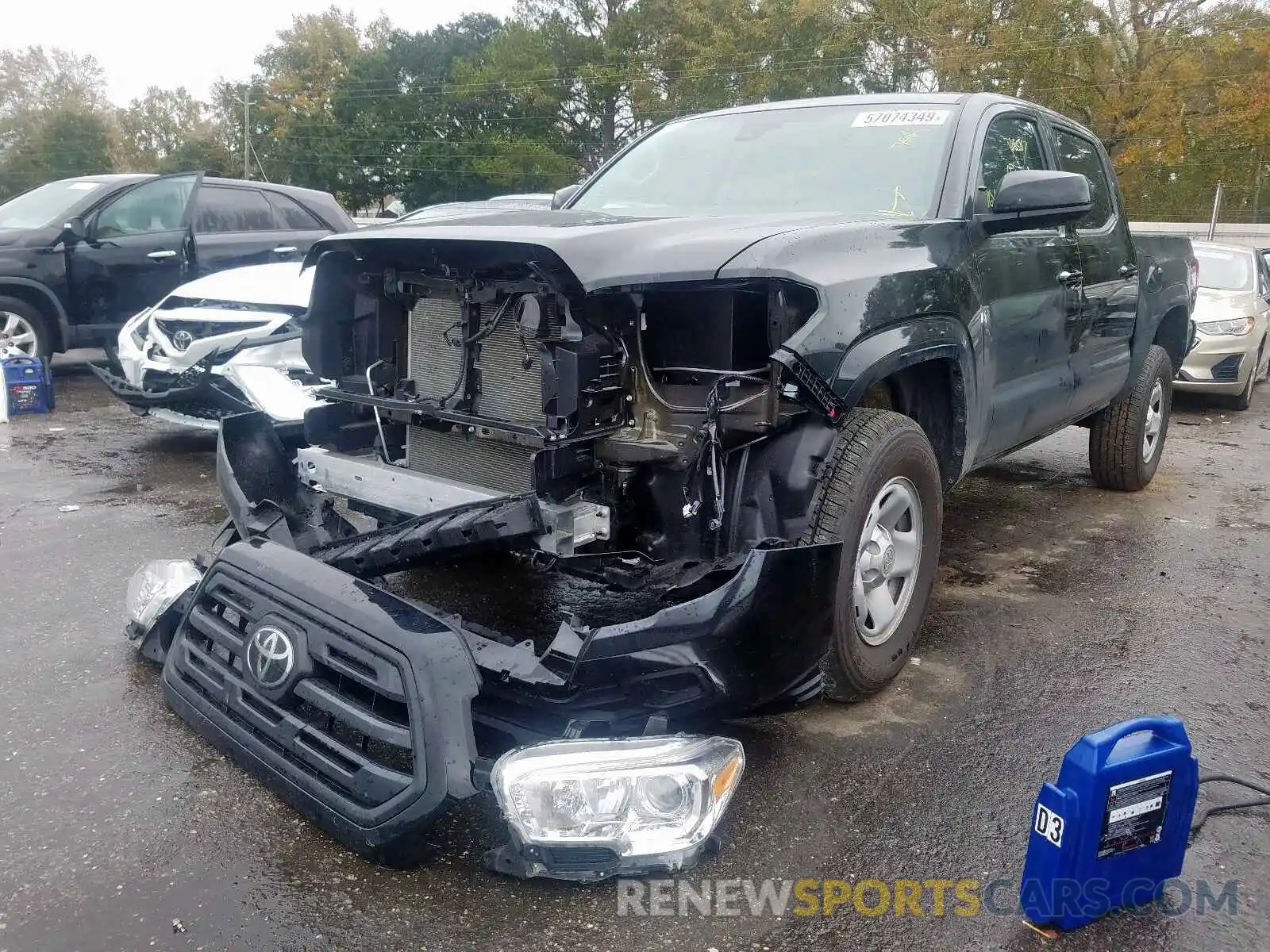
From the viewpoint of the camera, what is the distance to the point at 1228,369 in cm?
973

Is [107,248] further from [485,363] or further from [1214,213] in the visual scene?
[1214,213]

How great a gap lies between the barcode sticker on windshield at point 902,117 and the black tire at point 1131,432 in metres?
2.43

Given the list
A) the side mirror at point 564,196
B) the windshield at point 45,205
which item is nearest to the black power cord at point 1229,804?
the side mirror at point 564,196

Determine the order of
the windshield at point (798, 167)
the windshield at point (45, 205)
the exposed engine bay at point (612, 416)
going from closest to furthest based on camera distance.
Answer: the exposed engine bay at point (612, 416) → the windshield at point (798, 167) → the windshield at point (45, 205)

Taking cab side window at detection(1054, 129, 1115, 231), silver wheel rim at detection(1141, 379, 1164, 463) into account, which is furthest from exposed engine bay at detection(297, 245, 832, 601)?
silver wheel rim at detection(1141, 379, 1164, 463)

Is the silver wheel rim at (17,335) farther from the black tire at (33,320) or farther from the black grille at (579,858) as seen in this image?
the black grille at (579,858)

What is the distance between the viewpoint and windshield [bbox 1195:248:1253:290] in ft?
34.2

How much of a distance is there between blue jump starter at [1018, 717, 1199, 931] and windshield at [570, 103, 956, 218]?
2.04 meters

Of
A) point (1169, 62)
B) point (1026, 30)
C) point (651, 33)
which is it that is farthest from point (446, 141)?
point (1169, 62)

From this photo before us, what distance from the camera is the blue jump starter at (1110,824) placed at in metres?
2.22

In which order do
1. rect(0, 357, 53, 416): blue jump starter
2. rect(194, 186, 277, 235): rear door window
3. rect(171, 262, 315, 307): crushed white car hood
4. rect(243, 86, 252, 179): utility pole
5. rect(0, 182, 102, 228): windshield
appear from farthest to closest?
rect(243, 86, 252, 179): utility pole < rect(194, 186, 277, 235): rear door window < rect(0, 182, 102, 228): windshield < rect(0, 357, 53, 416): blue jump starter < rect(171, 262, 315, 307): crushed white car hood

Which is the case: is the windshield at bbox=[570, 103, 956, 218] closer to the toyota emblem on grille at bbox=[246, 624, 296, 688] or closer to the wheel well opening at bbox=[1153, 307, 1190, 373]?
the toyota emblem on grille at bbox=[246, 624, 296, 688]

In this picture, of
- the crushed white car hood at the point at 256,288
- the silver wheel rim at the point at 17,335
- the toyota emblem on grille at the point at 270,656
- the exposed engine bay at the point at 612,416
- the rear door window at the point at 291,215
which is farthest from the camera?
the rear door window at the point at 291,215

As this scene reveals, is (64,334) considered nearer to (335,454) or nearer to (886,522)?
(335,454)
